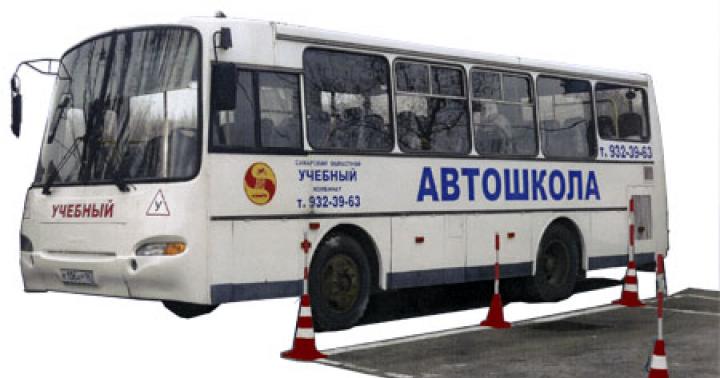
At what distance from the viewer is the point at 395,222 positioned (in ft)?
42.4

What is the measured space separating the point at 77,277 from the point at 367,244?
338cm

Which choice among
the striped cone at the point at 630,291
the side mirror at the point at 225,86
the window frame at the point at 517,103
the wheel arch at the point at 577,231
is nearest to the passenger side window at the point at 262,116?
the side mirror at the point at 225,86

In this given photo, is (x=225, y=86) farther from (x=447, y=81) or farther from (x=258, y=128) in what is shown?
(x=447, y=81)

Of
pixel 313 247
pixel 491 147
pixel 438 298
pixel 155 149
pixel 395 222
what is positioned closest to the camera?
pixel 155 149

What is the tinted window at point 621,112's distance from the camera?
651 inches

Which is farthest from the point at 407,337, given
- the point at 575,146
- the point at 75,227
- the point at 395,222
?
the point at 575,146

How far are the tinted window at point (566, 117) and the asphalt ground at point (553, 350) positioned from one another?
103 inches

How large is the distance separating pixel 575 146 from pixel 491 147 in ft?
7.00

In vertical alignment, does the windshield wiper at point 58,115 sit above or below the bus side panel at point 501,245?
above

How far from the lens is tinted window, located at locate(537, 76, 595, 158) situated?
1538cm

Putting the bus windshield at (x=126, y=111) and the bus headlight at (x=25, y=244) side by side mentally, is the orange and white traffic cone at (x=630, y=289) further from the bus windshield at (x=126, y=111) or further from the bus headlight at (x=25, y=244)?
the bus headlight at (x=25, y=244)

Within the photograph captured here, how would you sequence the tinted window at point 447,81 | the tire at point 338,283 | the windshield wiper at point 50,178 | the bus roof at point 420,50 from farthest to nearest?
the tinted window at point 447,81 < the windshield wiper at point 50,178 < the tire at point 338,283 < the bus roof at point 420,50

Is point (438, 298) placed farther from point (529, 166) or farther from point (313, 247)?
point (313, 247)

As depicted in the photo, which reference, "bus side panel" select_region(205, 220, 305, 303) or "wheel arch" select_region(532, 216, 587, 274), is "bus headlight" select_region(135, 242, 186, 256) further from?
"wheel arch" select_region(532, 216, 587, 274)
